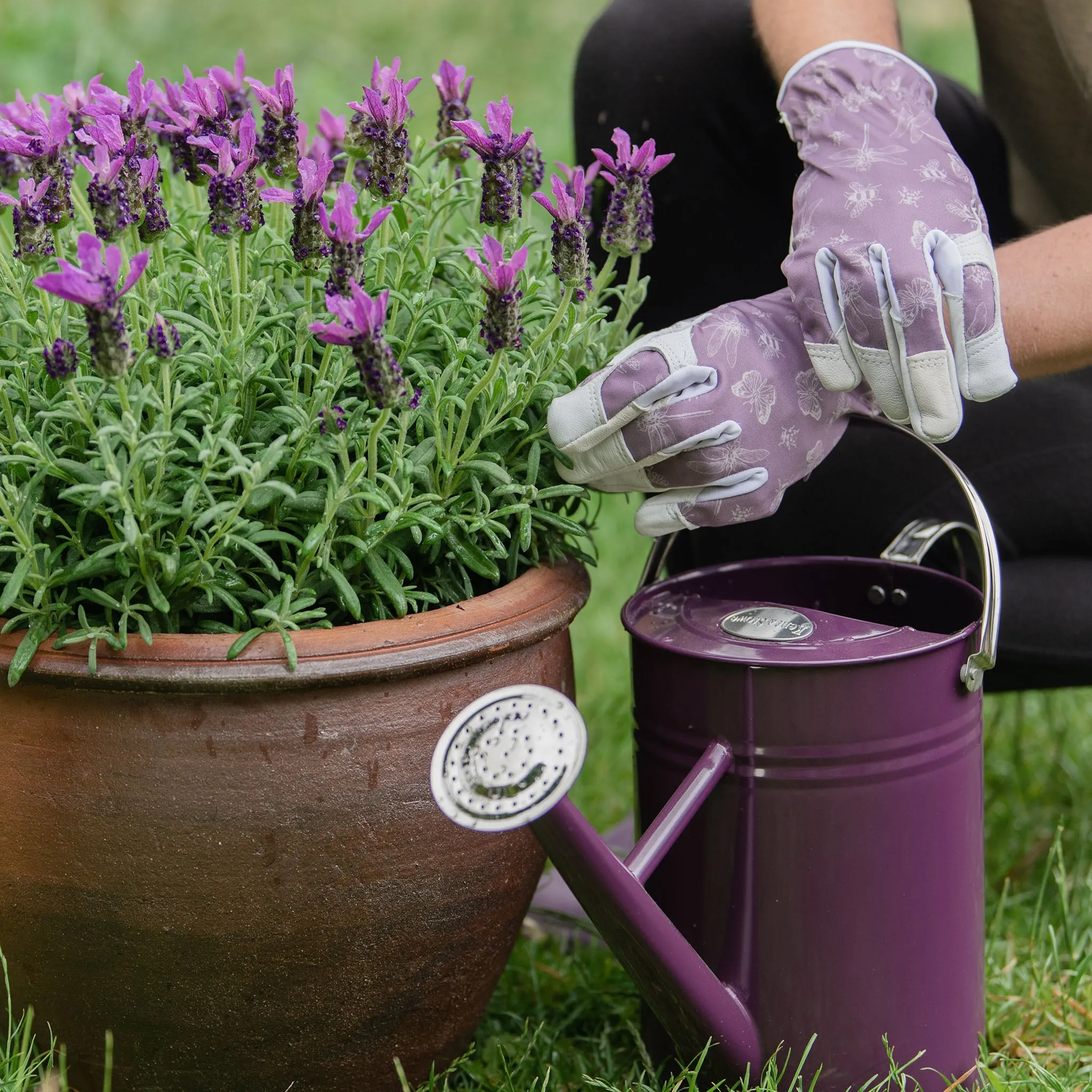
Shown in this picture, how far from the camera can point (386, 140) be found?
1148mm

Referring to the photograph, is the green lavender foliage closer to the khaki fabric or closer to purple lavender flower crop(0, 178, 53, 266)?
purple lavender flower crop(0, 178, 53, 266)

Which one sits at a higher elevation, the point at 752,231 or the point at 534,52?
the point at 534,52

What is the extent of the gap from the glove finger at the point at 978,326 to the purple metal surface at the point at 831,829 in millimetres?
233

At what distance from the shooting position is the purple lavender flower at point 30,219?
3.53 ft

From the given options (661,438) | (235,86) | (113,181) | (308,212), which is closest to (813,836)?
(661,438)

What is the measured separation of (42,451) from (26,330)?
0.53 feet

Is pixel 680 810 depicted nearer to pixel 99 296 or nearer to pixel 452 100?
pixel 99 296

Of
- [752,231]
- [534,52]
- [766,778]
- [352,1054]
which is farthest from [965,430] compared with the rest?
[534,52]

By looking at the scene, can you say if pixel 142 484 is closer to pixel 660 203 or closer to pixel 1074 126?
pixel 660 203

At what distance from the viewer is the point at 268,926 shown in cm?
111

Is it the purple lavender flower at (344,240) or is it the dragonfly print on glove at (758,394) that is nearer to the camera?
the purple lavender flower at (344,240)

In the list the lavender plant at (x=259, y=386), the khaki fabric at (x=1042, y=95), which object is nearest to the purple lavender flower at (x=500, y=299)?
the lavender plant at (x=259, y=386)

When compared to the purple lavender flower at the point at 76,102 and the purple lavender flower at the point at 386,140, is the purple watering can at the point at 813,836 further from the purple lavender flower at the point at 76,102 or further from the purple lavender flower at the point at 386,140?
the purple lavender flower at the point at 76,102

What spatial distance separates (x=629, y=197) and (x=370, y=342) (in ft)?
1.26
